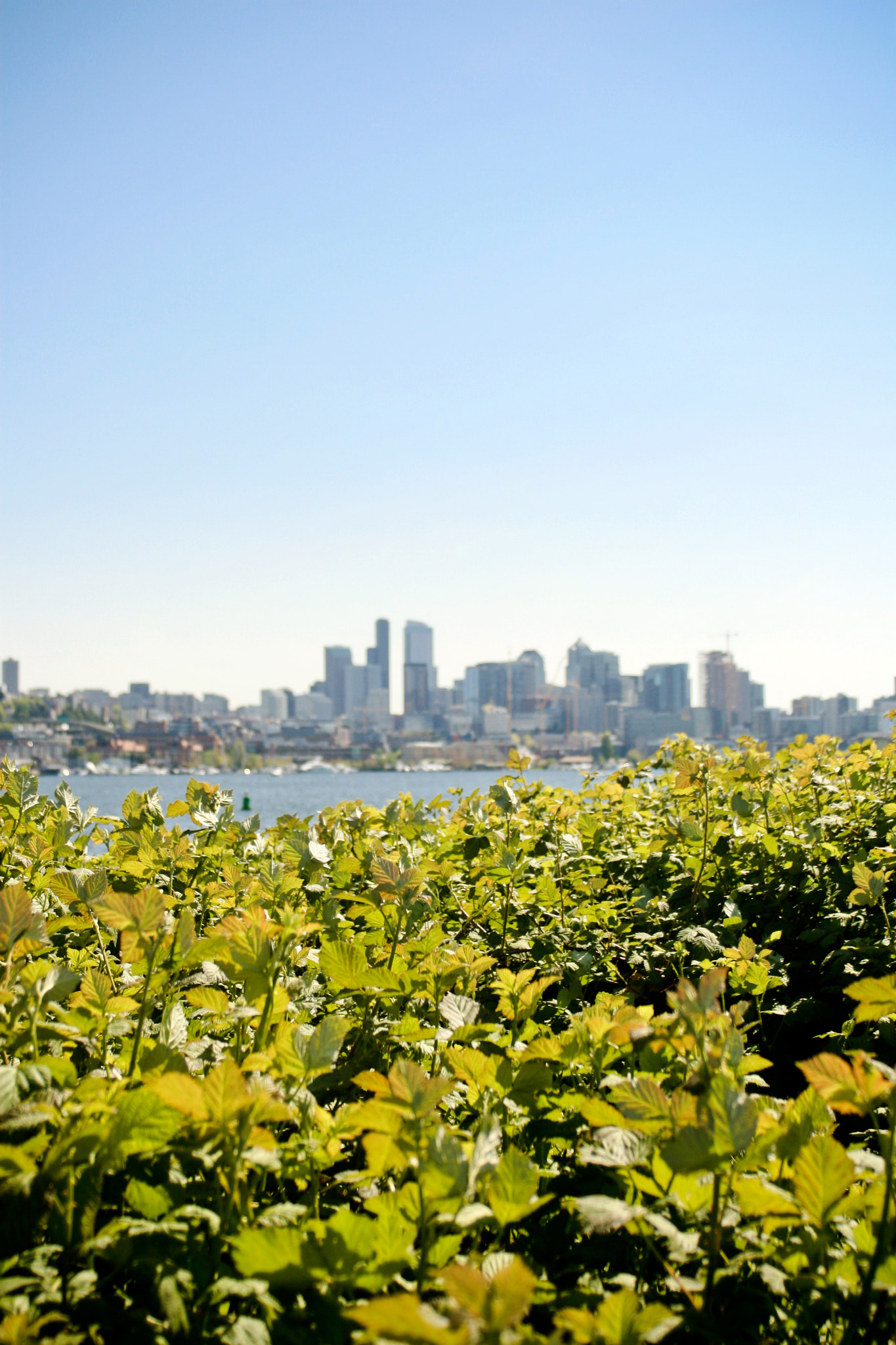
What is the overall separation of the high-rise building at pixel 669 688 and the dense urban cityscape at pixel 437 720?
0.45 ft

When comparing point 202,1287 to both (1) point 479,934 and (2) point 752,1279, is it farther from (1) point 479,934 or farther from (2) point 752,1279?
(1) point 479,934

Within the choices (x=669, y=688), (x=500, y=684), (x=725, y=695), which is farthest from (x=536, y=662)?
(x=725, y=695)

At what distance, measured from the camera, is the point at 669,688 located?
91.9 metres

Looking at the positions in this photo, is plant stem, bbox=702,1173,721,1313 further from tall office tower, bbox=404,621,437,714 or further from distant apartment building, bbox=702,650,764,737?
tall office tower, bbox=404,621,437,714

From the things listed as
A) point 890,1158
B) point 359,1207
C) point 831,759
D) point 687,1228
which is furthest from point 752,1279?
point 831,759

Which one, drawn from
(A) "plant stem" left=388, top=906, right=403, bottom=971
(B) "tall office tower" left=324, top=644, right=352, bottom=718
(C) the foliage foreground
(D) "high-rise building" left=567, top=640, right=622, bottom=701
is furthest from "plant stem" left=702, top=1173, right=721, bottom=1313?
(B) "tall office tower" left=324, top=644, right=352, bottom=718

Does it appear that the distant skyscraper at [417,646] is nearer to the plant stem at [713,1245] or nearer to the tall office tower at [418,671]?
the tall office tower at [418,671]

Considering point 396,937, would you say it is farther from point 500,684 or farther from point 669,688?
point 500,684

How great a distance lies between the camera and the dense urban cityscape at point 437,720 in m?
48.3

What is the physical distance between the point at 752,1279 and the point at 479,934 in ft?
5.80

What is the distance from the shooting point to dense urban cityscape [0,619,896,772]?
48281 millimetres

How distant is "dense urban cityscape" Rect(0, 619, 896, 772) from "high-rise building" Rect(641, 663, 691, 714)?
14 centimetres

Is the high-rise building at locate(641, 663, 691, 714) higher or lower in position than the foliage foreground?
higher

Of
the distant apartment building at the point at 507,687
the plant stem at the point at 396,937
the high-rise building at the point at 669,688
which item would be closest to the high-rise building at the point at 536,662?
the distant apartment building at the point at 507,687
